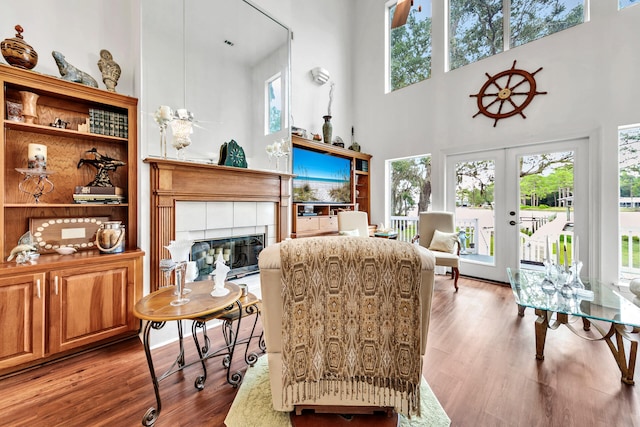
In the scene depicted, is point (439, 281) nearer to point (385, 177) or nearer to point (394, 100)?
point (385, 177)

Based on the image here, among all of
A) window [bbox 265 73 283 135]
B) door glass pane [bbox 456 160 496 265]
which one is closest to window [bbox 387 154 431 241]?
door glass pane [bbox 456 160 496 265]

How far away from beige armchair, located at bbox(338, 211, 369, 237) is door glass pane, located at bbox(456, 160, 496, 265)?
150 centimetres

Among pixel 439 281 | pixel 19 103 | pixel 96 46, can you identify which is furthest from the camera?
pixel 439 281

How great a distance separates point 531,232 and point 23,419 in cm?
512

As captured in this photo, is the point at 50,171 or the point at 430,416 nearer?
the point at 430,416

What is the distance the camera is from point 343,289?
120 centimetres

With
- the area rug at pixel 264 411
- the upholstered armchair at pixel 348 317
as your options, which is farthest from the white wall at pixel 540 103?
the upholstered armchair at pixel 348 317

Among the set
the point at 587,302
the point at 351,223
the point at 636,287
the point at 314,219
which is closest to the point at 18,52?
the point at 314,219

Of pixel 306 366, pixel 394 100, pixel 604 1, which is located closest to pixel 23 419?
pixel 306 366

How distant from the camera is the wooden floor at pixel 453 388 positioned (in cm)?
141

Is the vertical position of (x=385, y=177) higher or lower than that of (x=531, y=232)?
higher

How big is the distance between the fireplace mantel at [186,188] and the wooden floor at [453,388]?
74cm

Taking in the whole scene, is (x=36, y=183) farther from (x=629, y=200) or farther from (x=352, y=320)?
(x=629, y=200)

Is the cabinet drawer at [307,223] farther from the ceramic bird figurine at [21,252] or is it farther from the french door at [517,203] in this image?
the ceramic bird figurine at [21,252]
